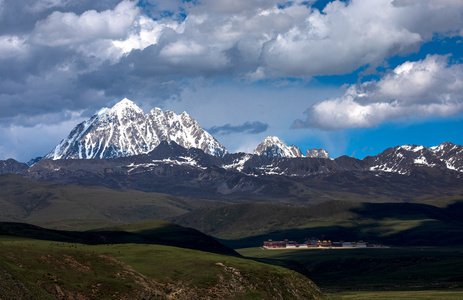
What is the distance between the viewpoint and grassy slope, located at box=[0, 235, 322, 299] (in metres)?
76.4

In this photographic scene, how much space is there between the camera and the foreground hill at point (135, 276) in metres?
76.2

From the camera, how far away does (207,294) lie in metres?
94.5

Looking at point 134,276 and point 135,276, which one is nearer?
point 134,276

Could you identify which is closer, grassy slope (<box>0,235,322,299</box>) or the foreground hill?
the foreground hill

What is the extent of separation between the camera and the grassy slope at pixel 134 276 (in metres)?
76.4

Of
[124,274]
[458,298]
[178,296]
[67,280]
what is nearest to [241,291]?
[178,296]

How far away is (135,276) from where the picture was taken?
8981cm

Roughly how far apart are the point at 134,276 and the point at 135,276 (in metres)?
0.28

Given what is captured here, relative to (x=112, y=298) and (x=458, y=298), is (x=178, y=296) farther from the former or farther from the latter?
(x=458, y=298)

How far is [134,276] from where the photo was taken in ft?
294

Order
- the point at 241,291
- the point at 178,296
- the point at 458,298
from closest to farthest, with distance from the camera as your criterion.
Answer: the point at 178,296, the point at 241,291, the point at 458,298

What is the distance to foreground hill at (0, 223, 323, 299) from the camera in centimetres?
7625

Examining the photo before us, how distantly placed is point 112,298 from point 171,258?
1260 inches

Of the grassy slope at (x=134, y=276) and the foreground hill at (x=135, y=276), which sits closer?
the foreground hill at (x=135, y=276)
